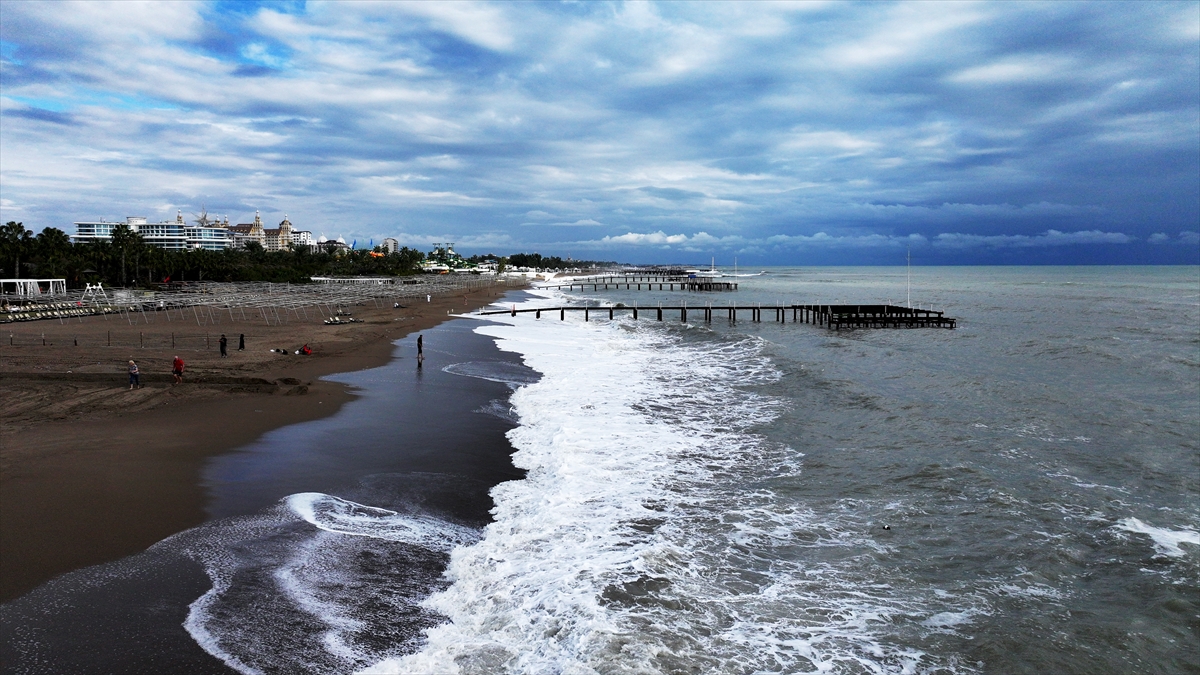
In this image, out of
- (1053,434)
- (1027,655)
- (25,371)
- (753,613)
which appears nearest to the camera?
(1027,655)

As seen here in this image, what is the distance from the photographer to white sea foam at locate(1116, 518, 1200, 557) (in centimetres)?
1090

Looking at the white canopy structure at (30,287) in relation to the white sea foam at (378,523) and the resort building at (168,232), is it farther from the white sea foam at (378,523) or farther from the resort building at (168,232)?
→ the resort building at (168,232)

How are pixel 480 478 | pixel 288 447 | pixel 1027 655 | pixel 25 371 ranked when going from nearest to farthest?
pixel 1027 655 → pixel 480 478 → pixel 288 447 → pixel 25 371

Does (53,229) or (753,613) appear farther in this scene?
(53,229)

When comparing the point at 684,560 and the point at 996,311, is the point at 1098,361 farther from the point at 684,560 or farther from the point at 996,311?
the point at 996,311

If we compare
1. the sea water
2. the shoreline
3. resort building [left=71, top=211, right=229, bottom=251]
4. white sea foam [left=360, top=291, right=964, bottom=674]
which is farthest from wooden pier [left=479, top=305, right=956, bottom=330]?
resort building [left=71, top=211, right=229, bottom=251]

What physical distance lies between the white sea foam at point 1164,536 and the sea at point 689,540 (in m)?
0.05

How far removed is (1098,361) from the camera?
32.2m

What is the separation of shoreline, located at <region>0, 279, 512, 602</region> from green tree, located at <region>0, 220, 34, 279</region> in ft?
159

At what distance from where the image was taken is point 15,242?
70375mm

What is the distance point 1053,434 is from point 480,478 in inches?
628

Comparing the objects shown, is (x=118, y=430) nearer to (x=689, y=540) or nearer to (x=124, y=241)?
(x=689, y=540)

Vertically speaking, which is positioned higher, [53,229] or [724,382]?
[53,229]

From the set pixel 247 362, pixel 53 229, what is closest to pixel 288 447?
pixel 247 362
